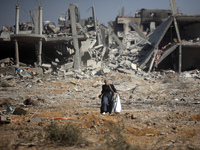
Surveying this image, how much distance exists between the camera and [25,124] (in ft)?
16.1

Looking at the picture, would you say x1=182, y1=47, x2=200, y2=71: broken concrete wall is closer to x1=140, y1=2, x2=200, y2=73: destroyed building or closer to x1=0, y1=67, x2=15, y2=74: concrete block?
x1=140, y1=2, x2=200, y2=73: destroyed building

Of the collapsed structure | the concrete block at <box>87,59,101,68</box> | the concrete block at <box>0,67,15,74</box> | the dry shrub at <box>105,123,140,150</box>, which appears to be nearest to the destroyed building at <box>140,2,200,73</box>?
the collapsed structure

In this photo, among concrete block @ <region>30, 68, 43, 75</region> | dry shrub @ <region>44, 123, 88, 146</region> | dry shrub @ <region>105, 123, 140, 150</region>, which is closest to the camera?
dry shrub @ <region>105, 123, 140, 150</region>

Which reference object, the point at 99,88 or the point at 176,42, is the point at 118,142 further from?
the point at 176,42

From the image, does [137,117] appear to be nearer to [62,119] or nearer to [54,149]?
[62,119]

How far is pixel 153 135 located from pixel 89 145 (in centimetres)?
155

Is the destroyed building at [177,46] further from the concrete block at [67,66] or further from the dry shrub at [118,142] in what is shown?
the dry shrub at [118,142]

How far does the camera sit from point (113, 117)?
5.59m

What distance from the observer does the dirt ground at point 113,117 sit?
390cm

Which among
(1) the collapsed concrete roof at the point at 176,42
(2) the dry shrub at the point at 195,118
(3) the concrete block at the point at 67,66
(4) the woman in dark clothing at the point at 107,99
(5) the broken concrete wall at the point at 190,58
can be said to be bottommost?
(2) the dry shrub at the point at 195,118

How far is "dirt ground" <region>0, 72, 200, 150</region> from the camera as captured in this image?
154 inches

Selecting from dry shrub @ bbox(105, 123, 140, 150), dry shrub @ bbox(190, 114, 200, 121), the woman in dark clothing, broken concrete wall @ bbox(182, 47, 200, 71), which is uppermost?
broken concrete wall @ bbox(182, 47, 200, 71)

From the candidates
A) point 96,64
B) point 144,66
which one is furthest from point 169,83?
point 96,64

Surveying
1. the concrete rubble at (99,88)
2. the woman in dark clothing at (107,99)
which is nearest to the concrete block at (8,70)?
the concrete rubble at (99,88)
